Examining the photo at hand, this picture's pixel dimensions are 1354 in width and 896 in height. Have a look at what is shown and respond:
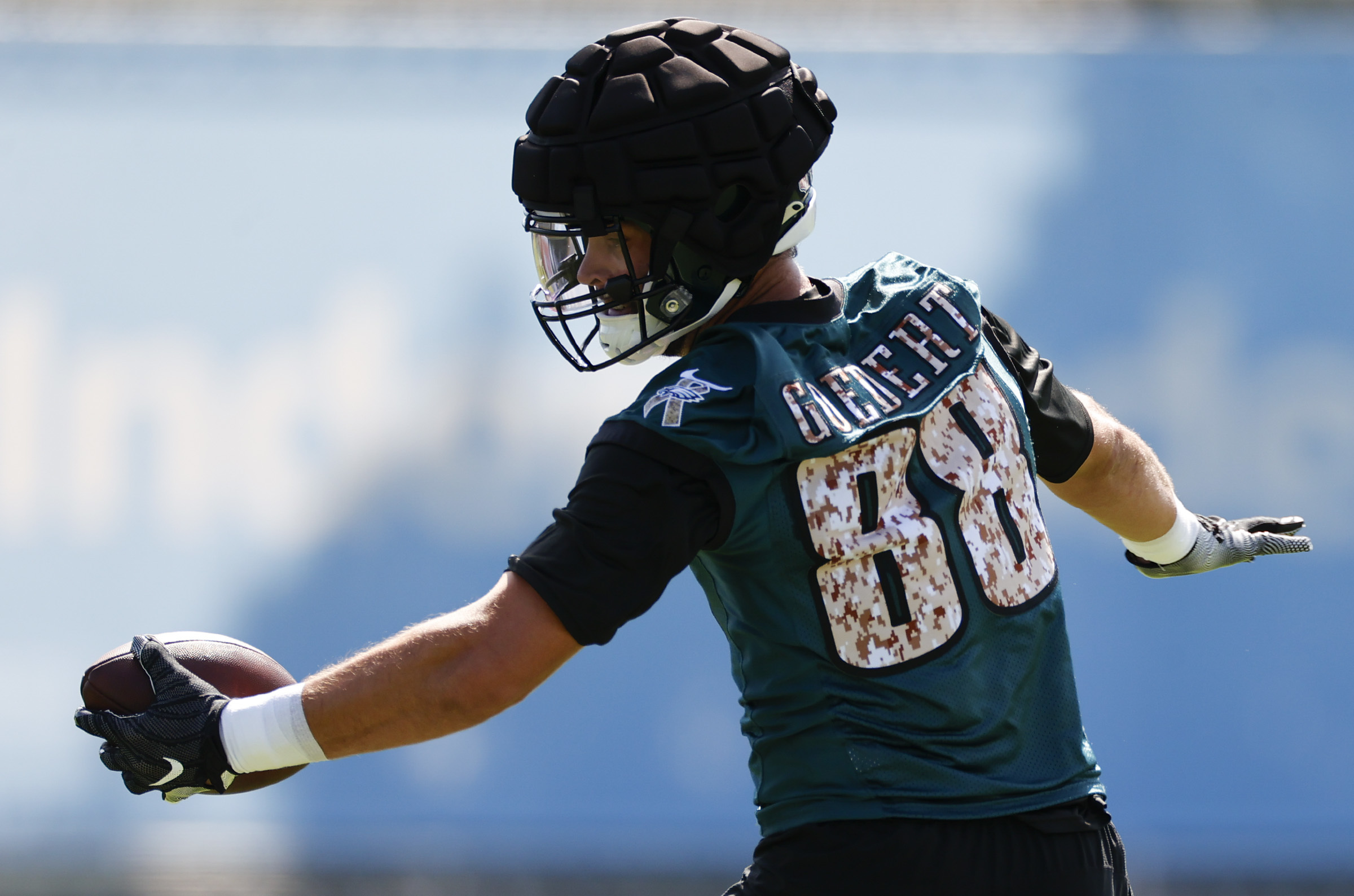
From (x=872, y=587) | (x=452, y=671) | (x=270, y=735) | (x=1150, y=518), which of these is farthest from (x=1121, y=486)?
(x=270, y=735)

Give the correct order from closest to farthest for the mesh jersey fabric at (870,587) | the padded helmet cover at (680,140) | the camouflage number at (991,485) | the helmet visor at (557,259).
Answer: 1. the mesh jersey fabric at (870,587)
2. the camouflage number at (991,485)
3. the padded helmet cover at (680,140)
4. the helmet visor at (557,259)

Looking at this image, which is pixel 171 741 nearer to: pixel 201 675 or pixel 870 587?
pixel 201 675

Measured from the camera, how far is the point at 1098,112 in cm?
647

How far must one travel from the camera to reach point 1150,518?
2.62m

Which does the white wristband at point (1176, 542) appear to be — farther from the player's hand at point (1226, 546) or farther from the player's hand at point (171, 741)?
the player's hand at point (171, 741)

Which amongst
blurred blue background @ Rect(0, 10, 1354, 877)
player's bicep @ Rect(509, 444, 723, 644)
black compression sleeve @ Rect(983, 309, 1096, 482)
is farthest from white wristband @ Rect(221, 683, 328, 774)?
blurred blue background @ Rect(0, 10, 1354, 877)

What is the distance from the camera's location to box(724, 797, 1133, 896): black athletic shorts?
6.02 ft

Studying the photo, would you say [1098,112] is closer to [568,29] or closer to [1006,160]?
[1006,160]

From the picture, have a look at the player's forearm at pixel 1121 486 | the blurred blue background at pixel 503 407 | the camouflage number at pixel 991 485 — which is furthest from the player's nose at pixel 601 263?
the blurred blue background at pixel 503 407

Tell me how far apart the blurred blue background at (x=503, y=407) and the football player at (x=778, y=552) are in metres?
3.80

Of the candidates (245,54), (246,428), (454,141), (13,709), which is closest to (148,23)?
(245,54)

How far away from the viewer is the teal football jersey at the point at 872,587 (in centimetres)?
185

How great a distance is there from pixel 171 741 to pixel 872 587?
3.11 feet

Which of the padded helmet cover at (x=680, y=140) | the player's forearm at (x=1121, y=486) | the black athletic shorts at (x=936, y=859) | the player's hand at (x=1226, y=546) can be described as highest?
the padded helmet cover at (x=680, y=140)
